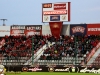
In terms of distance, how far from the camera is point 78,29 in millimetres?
59500

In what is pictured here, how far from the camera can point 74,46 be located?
170 feet

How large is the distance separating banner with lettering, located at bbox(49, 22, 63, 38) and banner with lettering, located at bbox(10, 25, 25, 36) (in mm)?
6209

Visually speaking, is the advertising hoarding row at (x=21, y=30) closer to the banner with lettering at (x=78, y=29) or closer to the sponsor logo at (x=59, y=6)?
the sponsor logo at (x=59, y=6)

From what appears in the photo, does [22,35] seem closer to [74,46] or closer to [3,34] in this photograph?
[3,34]

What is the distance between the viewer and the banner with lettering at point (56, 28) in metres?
60.0

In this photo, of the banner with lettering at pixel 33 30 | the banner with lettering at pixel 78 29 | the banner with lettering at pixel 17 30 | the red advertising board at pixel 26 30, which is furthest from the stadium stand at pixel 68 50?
the banner with lettering at pixel 17 30

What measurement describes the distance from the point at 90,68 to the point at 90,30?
56.7 feet

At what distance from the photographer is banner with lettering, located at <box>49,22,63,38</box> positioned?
60.0 m

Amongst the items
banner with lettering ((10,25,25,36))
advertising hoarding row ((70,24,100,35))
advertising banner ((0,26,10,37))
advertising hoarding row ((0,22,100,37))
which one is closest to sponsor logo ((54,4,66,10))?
advertising hoarding row ((0,22,100,37))

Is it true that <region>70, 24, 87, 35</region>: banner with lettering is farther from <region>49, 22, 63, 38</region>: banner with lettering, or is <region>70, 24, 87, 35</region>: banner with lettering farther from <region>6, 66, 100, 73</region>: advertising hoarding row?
<region>6, 66, 100, 73</region>: advertising hoarding row

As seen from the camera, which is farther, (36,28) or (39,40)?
(36,28)

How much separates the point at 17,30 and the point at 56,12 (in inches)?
361

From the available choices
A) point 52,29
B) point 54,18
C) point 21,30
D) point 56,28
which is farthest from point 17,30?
point 56,28

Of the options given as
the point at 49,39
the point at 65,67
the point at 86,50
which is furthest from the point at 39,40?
the point at 65,67
